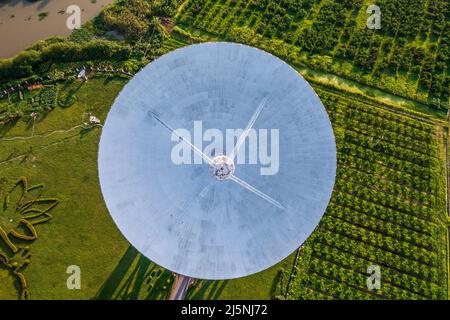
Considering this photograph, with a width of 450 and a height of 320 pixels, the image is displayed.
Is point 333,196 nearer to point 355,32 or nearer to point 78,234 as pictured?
point 355,32

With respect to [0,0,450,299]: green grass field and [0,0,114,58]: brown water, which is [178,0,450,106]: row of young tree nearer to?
[0,0,450,299]: green grass field

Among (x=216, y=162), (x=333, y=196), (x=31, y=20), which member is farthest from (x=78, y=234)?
(x=31, y=20)

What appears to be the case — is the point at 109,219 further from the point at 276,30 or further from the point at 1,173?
the point at 276,30

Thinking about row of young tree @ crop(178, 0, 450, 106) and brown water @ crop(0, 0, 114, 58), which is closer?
row of young tree @ crop(178, 0, 450, 106)

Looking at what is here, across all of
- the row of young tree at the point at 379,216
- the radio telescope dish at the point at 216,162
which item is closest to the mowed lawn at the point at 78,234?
the row of young tree at the point at 379,216

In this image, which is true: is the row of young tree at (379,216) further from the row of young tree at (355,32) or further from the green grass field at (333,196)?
the row of young tree at (355,32)

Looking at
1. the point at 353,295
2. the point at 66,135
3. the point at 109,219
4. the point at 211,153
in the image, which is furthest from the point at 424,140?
the point at 66,135

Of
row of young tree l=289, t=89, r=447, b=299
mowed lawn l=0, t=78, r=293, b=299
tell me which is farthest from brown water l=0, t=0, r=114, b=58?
row of young tree l=289, t=89, r=447, b=299
